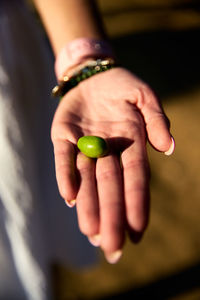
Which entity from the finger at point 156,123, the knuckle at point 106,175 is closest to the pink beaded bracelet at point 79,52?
the finger at point 156,123

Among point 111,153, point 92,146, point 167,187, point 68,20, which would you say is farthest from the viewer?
point 167,187

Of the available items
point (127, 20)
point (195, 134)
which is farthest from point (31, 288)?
point (127, 20)

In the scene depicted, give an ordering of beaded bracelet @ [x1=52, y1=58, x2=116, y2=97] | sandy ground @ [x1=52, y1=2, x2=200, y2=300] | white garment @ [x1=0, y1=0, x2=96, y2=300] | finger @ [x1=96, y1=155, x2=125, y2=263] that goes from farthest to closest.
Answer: sandy ground @ [x1=52, y1=2, x2=200, y2=300], white garment @ [x1=0, y1=0, x2=96, y2=300], beaded bracelet @ [x1=52, y1=58, x2=116, y2=97], finger @ [x1=96, y1=155, x2=125, y2=263]

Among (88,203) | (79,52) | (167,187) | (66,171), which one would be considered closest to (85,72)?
(79,52)

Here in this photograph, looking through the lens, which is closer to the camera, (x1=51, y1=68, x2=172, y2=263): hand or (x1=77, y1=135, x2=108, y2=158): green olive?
(x1=51, y1=68, x2=172, y2=263): hand

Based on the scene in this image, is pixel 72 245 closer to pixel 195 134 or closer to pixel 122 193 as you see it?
pixel 122 193

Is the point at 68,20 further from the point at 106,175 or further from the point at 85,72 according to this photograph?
the point at 106,175

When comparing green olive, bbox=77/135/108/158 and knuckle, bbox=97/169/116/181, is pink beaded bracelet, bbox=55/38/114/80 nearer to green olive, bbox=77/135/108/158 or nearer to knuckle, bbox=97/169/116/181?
green olive, bbox=77/135/108/158

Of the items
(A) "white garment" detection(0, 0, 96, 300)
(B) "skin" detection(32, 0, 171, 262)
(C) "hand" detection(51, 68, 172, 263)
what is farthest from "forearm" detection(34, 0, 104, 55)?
(C) "hand" detection(51, 68, 172, 263)

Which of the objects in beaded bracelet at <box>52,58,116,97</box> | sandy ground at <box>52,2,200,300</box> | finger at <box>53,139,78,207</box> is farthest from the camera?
sandy ground at <box>52,2,200,300</box>
